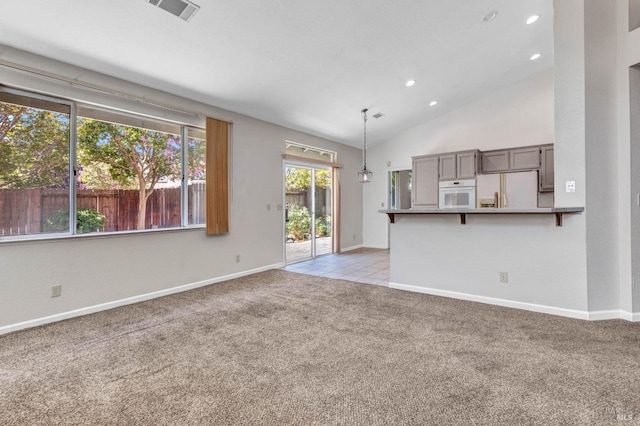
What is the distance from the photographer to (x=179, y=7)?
2.61 m

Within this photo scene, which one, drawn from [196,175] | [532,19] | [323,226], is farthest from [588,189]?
[323,226]

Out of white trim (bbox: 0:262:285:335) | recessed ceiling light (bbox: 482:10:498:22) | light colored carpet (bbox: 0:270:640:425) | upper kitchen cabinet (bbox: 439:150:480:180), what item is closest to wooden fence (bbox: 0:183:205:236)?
white trim (bbox: 0:262:285:335)

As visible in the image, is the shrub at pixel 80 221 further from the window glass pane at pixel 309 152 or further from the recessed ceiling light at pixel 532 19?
the recessed ceiling light at pixel 532 19

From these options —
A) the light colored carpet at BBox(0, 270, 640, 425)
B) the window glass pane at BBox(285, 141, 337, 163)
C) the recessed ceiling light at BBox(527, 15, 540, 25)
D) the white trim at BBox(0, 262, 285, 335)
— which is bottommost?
the light colored carpet at BBox(0, 270, 640, 425)

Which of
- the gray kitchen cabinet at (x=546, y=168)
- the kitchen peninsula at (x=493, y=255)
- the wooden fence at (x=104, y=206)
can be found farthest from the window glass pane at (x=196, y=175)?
the gray kitchen cabinet at (x=546, y=168)

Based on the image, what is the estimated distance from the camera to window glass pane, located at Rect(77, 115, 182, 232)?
3.44 m

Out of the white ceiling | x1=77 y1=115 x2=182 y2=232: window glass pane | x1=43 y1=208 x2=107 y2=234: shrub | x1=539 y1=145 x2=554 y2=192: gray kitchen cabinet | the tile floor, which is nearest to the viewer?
the white ceiling

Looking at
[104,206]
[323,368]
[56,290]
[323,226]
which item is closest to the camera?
[323,368]

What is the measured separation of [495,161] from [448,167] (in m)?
0.85

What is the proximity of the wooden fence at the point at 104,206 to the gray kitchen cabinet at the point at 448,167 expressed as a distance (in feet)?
15.4

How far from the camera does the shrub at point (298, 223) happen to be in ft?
20.1

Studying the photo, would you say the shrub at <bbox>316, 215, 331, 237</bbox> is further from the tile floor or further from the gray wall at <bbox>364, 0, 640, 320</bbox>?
the gray wall at <bbox>364, 0, 640, 320</bbox>

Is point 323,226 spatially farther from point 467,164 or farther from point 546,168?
point 546,168

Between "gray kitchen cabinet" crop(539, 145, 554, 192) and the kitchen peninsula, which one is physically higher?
"gray kitchen cabinet" crop(539, 145, 554, 192)
